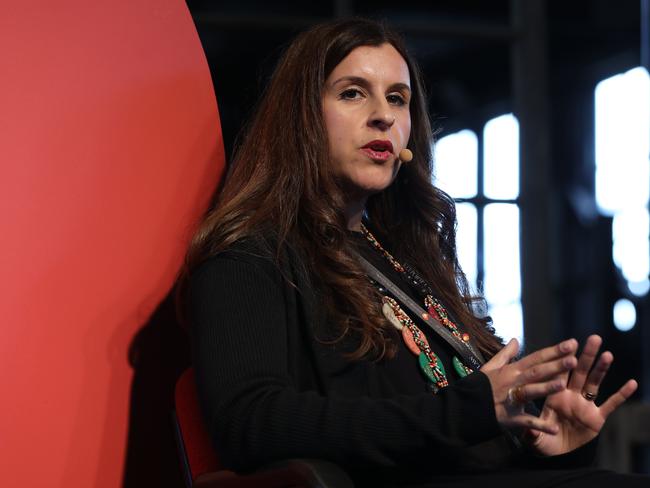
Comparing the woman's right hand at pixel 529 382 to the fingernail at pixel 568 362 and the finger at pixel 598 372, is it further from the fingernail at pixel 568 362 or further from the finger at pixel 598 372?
the finger at pixel 598 372

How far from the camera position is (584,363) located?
168 centimetres

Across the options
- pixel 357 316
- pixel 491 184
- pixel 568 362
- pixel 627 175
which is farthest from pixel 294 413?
pixel 627 175

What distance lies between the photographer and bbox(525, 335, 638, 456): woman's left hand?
1.71 m

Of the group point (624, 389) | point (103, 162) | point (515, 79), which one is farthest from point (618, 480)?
point (515, 79)

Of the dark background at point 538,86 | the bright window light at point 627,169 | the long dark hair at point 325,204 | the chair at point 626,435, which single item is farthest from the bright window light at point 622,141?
the long dark hair at point 325,204

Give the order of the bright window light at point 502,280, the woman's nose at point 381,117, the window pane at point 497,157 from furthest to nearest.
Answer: the window pane at point 497,157 → the bright window light at point 502,280 → the woman's nose at point 381,117

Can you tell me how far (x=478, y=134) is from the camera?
10023 mm

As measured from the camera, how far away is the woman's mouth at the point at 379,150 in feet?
6.33

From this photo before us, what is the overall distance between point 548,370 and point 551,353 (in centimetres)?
3

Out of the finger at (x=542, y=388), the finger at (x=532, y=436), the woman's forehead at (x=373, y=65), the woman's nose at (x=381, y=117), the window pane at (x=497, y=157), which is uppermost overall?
the window pane at (x=497, y=157)

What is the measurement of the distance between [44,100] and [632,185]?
28.7 feet

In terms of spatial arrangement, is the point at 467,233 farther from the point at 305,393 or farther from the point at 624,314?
the point at 305,393

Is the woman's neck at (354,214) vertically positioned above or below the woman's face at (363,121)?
below

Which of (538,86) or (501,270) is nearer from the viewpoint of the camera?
(538,86)
